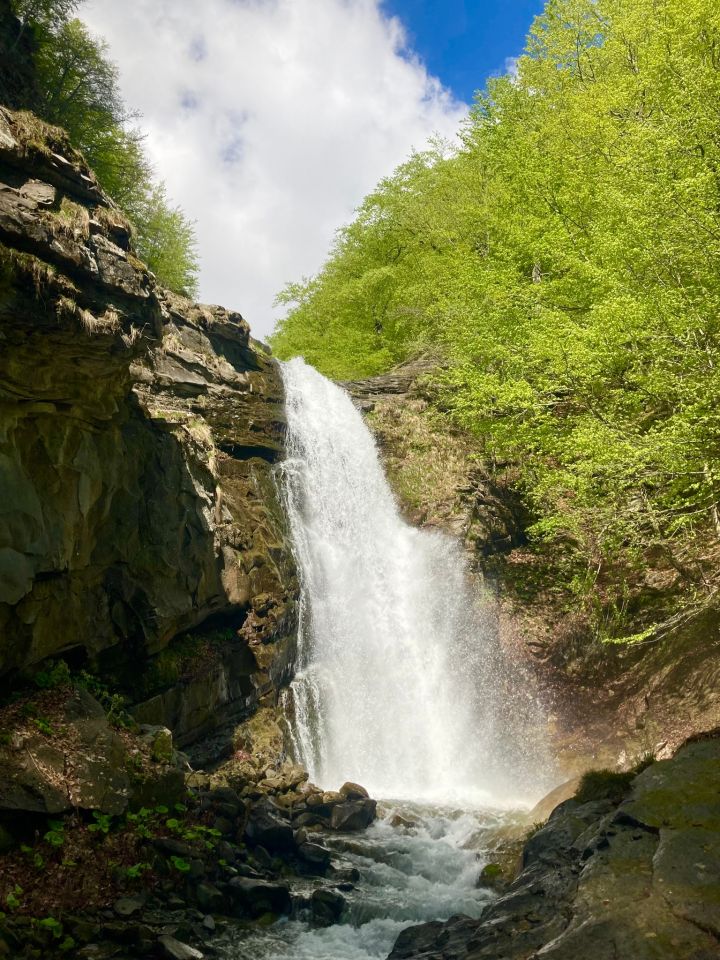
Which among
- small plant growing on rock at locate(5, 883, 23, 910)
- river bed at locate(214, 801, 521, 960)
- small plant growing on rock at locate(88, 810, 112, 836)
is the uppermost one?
small plant growing on rock at locate(88, 810, 112, 836)

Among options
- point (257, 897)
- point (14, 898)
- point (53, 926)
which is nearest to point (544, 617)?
point (257, 897)

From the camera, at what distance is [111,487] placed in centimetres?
1176

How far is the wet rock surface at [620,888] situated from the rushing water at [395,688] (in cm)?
185

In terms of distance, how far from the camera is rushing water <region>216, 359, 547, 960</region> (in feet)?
37.2

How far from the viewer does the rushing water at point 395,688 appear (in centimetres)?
1133

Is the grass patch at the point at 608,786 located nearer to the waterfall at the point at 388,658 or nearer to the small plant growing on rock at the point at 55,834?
the waterfall at the point at 388,658

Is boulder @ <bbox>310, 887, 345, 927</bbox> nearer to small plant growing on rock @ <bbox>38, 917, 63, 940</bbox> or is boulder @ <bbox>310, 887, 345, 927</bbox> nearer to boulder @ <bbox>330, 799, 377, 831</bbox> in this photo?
boulder @ <bbox>330, 799, 377, 831</bbox>

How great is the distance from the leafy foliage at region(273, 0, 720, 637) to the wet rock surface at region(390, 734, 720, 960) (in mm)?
4445

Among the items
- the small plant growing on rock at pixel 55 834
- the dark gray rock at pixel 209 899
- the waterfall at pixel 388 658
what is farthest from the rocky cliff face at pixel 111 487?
the dark gray rock at pixel 209 899

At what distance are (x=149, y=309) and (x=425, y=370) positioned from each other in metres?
16.2

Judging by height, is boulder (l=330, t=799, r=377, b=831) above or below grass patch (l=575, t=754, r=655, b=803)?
below

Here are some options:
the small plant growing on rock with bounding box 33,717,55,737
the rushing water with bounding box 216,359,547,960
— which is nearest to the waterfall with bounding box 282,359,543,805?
the rushing water with bounding box 216,359,547,960

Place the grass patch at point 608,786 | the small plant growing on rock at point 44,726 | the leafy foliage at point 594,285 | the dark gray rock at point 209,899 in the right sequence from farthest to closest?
the leafy foliage at point 594,285
the grass patch at point 608,786
the small plant growing on rock at point 44,726
the dark gray rock at point 209,899

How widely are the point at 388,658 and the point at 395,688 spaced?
0.80 metres
